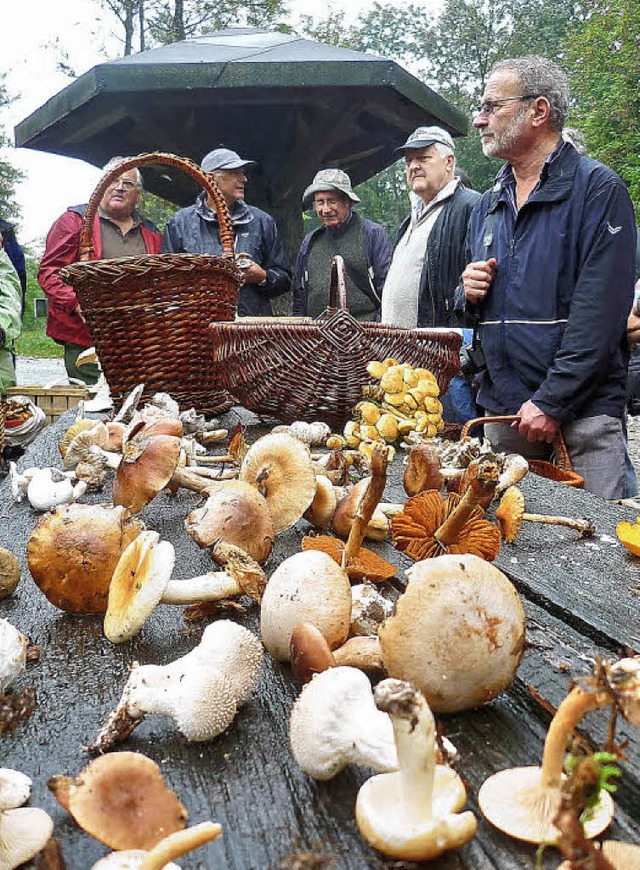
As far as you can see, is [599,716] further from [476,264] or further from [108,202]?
[108,202]

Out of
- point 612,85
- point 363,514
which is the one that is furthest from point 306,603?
point 612,85

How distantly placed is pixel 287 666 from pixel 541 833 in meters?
0.43

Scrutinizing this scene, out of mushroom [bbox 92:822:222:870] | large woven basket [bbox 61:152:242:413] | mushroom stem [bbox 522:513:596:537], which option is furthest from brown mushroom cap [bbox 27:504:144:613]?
large woven basket [bbox 61:152:242:413]

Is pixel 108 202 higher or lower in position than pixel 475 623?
higher

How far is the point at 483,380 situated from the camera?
3.29 m

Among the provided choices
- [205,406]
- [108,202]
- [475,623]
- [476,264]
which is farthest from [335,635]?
[108,202]

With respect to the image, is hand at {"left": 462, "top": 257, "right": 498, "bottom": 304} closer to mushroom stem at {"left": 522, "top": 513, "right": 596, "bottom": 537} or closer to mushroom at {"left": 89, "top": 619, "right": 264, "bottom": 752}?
mushroom stem at {"left": 522, "top": 513, "right": 596, "bottom": 537}

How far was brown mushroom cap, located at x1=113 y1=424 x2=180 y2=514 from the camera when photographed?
4.75 feet

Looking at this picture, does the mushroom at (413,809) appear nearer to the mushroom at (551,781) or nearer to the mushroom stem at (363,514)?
the mushroom at (551,781)

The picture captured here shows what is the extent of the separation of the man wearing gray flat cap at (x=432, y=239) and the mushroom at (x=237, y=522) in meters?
3.33

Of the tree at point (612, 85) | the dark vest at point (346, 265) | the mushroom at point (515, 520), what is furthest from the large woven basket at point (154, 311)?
the tree at point (612, 85)

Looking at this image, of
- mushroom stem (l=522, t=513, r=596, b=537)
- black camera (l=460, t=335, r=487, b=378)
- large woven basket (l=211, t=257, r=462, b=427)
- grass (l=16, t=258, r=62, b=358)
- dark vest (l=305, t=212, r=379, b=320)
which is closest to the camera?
mushroom stem (l=522, t=513, r=596, b=537)

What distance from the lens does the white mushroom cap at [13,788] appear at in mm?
674

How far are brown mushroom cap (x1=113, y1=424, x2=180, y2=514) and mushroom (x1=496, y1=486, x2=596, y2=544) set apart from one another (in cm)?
71
